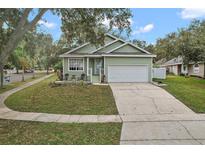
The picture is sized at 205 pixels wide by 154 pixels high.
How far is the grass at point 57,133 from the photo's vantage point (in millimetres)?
6574

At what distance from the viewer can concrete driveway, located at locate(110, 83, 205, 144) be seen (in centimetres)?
678

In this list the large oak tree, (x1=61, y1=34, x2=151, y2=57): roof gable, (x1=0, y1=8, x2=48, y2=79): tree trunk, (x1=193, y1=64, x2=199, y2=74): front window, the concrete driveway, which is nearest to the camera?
the concrete driveway

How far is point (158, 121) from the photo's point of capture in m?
8.98

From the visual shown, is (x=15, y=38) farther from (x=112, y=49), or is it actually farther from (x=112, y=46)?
(x=112, y=46)

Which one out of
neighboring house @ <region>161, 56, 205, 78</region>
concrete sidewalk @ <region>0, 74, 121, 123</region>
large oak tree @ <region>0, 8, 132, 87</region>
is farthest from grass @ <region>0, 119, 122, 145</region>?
neighboring house @ <region>161, 56, 205, 78</region>

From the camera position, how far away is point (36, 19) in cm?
848

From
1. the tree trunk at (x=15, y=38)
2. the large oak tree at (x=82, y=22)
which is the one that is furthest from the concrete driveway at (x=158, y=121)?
the tree trunk at (x=15, y=38)

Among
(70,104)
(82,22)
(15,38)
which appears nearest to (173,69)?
(70,104)

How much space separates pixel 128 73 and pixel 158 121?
13937 mm

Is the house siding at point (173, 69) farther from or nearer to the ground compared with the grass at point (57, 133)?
farther from the ground

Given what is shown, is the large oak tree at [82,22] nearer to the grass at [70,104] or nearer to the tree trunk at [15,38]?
the tree trunk at [15,38]

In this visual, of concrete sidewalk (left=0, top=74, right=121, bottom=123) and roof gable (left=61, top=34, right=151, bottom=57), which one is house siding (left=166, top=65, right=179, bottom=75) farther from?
concrete sidewalk (left=0, top=74, right=121, bottom=123)
